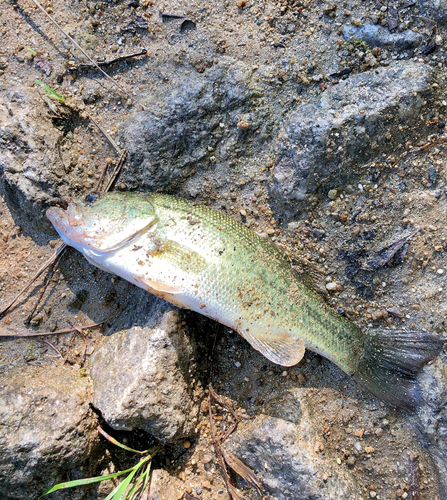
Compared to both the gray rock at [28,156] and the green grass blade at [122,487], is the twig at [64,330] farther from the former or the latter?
the green grass blade at [122,487]

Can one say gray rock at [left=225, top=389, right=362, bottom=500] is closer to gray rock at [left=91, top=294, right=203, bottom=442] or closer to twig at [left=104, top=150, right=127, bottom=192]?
gray rock at [left=91, top=294, right=203, bottom=442]

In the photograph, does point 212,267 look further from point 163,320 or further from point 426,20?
point 426,20

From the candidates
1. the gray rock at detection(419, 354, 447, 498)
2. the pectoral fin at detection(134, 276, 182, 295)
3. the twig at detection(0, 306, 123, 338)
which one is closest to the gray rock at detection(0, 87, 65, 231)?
the twig at detection(0, 306, 123, 338)

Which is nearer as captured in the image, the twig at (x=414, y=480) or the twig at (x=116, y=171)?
the twig at (x=414, y=480)

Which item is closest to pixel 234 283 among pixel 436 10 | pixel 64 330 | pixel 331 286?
pixel 331 286

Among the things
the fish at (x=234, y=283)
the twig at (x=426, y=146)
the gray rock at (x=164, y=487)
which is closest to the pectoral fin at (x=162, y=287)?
the fish at (x=234, y=283)

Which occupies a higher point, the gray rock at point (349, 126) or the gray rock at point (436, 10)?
the gray rock at point (436, 10)

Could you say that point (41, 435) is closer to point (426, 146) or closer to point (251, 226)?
point (251, 226)
